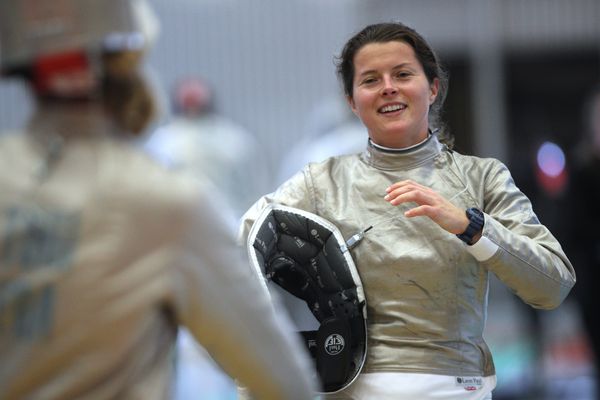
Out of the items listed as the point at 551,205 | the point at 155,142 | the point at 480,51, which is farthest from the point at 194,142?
the point at 480,51

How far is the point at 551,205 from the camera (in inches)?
219

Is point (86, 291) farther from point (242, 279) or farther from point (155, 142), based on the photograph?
point (155, 142)

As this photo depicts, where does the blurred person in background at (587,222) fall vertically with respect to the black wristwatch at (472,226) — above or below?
below

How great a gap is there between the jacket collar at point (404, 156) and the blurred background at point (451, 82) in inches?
142

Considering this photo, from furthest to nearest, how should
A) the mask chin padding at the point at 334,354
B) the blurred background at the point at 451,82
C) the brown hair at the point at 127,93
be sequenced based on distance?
the blurred background at the point at 451,82, the mask chin padding at the point at 334,354, the brown hair at the point at 127,93

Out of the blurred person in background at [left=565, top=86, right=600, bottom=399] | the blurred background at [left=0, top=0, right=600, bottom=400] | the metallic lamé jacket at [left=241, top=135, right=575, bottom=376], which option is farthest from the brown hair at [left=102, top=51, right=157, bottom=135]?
the blurred background at [left=0, top=0, right=600, bottom=400]

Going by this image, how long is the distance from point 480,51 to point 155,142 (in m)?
3.77

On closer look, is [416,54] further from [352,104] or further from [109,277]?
[109,277]

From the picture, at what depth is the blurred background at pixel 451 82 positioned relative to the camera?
6997mm

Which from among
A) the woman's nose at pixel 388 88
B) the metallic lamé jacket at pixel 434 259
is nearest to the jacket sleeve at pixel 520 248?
the metallic lamé jacket at pixel 434 259

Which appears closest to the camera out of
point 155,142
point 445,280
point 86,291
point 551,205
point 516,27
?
point 86,291

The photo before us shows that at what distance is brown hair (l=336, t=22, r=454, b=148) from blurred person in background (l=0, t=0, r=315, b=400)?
1.02 m

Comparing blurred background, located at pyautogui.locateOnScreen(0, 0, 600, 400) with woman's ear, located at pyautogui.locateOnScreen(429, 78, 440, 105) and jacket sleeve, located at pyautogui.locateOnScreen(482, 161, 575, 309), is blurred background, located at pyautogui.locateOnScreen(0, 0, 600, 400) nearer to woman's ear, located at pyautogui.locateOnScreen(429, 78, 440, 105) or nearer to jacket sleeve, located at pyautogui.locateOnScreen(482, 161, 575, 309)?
woman's ear, located at pyautogui.locateOnScreen(429, 78, 440, 105)

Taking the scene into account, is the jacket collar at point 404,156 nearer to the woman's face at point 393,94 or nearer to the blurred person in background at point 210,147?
the woman's face at point 393,94
